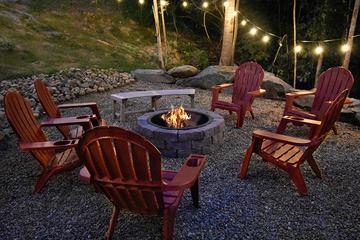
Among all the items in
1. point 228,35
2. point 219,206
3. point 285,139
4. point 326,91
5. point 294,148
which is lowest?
point 219,206

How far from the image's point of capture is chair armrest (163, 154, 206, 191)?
2098mm

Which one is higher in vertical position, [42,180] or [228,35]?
[228,35]

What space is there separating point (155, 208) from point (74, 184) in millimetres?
1282

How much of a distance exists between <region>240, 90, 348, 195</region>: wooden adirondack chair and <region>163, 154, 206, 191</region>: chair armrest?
80 cm

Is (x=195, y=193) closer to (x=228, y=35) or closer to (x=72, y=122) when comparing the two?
(x=72, y=122)

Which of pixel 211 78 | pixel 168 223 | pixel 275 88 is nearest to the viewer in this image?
pixel 168 223

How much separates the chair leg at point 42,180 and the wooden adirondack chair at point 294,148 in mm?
1849

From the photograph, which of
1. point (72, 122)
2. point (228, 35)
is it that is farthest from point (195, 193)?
point (228, 35)

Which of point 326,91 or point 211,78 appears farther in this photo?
point 211,78

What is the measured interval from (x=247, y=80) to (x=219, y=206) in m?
2.88

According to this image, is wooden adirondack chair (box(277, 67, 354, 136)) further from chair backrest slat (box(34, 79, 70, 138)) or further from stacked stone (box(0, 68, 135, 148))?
stacked stone (box(0, 68, 135, 148))

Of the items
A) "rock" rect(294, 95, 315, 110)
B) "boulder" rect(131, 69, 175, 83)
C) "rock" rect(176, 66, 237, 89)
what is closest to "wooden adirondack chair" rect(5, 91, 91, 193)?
A: "rock" rect(294, 95, 315, 110)

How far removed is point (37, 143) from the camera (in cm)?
280

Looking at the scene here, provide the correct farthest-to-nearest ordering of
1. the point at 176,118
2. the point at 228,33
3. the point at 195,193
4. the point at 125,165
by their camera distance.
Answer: the point at 228,33 → the point at 176,118 → the point at 195,193 → the point at 125,165
